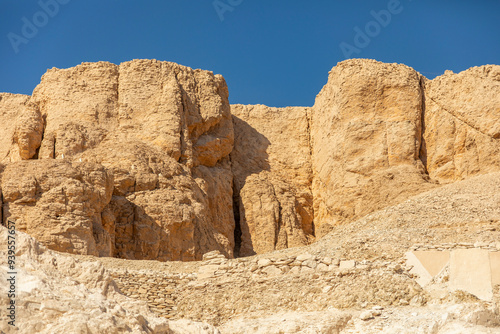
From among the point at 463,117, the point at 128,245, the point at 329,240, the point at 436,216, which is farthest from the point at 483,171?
the point at 128,245

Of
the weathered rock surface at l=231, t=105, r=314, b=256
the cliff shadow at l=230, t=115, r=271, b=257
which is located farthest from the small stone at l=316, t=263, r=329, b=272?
the cliff shadow at l=230, t=115, r=271, b=257

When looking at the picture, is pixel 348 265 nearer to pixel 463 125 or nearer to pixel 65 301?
pixel 65 301

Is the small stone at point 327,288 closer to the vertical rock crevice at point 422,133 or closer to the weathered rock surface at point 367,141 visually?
the weathered rock surface at point 367,141

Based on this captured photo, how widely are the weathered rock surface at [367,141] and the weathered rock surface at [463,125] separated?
0.67 m

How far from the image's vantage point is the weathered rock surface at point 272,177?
1326 inches

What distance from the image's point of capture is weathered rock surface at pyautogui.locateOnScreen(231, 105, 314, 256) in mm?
33681

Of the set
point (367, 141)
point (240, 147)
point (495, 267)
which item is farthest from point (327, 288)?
point (240, 147)

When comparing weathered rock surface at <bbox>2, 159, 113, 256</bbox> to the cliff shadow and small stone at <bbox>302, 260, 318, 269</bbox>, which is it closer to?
the cliff shadow

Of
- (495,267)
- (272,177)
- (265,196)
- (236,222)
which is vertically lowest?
(495,267)

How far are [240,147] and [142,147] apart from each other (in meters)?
7.83

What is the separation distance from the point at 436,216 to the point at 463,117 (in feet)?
35.5

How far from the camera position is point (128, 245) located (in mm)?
26781

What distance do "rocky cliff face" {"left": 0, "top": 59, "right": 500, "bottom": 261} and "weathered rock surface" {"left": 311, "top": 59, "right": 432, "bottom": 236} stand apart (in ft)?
0.17

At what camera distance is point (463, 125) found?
32969 millimetres
